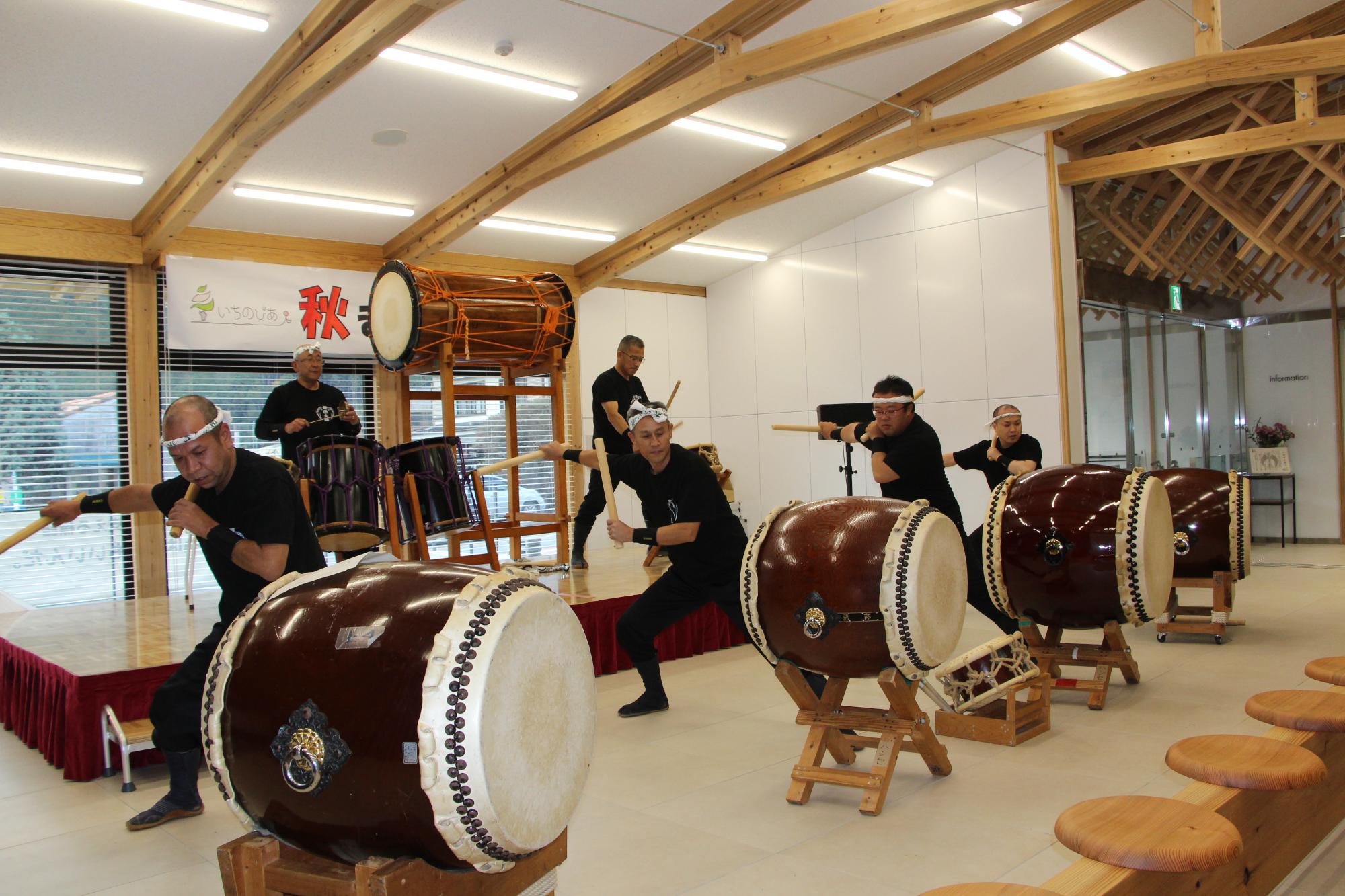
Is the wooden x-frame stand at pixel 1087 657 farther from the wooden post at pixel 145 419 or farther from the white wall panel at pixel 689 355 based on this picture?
the white wall panel at pixel 689 355

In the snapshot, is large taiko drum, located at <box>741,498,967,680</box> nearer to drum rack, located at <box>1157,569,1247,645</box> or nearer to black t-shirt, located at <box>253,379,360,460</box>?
drum rack, located at <box>1157,569,1247,645</box>

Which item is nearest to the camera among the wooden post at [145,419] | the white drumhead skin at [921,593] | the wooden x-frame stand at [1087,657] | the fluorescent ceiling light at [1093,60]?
the white drumhead skin at [921,593]

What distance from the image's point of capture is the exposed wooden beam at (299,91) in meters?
4.32

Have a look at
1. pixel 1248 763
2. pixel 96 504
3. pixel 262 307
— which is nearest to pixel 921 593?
pixel 1248 763

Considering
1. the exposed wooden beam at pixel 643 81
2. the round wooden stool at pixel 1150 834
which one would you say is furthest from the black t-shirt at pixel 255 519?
the exposed wooden beam at pixel 643 81

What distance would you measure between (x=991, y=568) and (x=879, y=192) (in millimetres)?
5406

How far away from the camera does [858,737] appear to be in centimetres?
299

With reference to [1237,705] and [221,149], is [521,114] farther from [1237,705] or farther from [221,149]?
[1237,705]

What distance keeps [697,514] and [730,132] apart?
4.13 m

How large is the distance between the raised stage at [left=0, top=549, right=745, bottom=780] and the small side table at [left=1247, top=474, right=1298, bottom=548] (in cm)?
626

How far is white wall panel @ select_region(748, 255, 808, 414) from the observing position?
931 cm

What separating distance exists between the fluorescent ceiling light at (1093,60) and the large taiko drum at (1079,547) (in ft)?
13.4

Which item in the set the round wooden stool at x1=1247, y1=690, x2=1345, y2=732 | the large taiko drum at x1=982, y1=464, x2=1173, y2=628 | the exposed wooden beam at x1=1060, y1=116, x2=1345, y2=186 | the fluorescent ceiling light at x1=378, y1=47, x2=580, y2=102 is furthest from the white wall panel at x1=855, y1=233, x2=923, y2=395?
the round wooden stool at x1=1247, y1=690, x2=1345, y2=732

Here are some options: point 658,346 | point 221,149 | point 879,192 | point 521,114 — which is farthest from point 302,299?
point 879,192
